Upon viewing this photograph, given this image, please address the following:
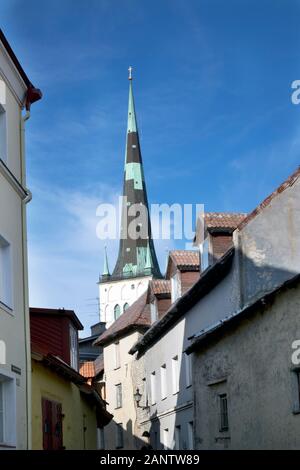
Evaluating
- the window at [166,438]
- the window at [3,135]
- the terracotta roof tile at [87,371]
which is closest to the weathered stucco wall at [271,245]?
the window at [3,135]

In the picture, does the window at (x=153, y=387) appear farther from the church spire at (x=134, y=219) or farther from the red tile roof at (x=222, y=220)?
the church spire at (x=134, y=219)

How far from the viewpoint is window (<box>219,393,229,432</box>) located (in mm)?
17469

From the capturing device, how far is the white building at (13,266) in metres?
14.4

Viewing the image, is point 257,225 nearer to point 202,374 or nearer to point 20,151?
point 202,374

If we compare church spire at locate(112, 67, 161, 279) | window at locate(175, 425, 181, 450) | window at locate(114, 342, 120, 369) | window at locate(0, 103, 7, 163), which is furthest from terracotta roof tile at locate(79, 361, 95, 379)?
church spire at locate(112, 67, 161, 279)

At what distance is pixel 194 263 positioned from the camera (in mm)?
29062

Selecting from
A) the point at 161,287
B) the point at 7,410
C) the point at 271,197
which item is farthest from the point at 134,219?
the point at 7,410

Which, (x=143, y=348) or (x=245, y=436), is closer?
(x=245, y=436)

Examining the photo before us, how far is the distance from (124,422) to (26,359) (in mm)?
30838

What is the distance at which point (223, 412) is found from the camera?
17.6m

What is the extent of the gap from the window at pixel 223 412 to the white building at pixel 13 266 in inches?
177

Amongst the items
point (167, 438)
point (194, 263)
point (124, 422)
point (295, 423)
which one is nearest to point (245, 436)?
point (295, 423)

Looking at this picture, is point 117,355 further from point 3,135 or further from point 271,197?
point 3,135

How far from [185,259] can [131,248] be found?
268 ft
